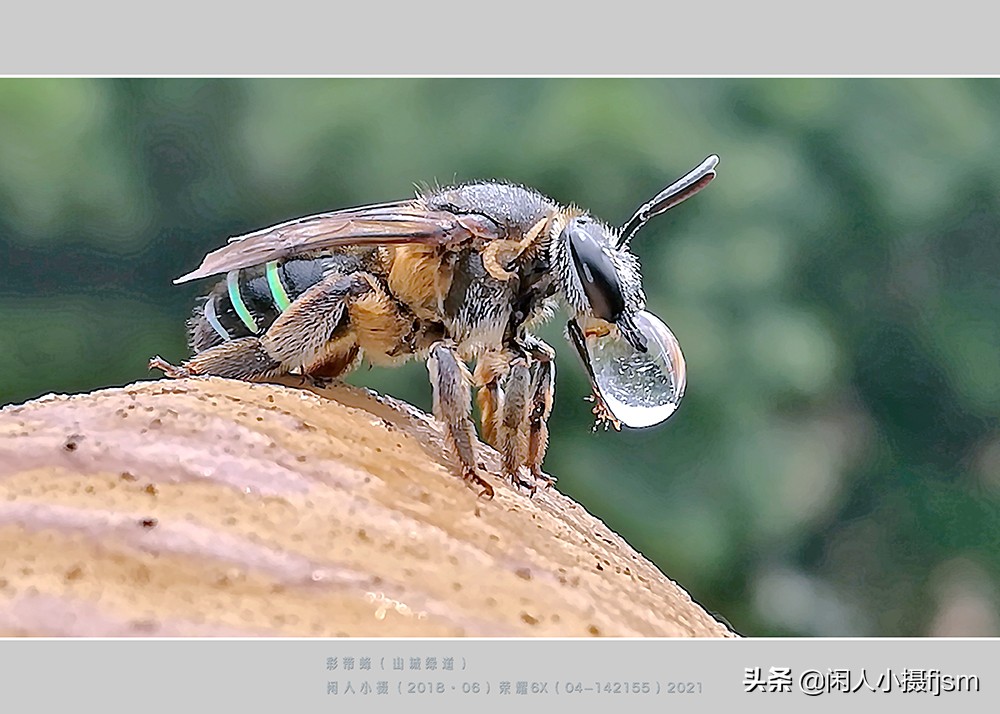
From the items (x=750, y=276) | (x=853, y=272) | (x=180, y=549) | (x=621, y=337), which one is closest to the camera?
(x=180, y=549)

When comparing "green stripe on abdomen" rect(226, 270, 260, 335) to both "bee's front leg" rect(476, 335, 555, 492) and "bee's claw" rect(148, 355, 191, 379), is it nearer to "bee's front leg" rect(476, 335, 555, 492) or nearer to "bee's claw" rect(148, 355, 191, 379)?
"bee's claw" rect(148, 355, 191, 379)

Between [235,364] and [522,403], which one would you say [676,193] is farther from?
[235,364]

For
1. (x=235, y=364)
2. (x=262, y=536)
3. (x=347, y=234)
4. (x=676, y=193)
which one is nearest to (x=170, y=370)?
(x=235, y=364)

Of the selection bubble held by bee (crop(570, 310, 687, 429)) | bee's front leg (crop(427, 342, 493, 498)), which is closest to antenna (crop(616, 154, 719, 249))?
bubble held by bee (crop(570, 310, 687, 429))

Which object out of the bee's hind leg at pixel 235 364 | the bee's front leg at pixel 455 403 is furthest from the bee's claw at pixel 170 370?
the bee's front leg at pixel 455 403

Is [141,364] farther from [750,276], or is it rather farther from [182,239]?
[750,276]

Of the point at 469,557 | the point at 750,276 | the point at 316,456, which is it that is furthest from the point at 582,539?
the point at 750,276
